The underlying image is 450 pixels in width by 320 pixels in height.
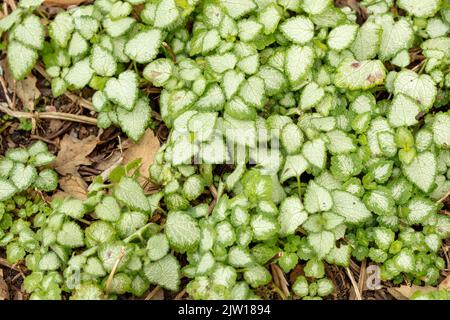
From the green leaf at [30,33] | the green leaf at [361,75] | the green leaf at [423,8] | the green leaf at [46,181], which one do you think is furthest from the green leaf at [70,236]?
the green leaf at [423,8]

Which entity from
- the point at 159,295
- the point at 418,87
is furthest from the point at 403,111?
the point at 159,295

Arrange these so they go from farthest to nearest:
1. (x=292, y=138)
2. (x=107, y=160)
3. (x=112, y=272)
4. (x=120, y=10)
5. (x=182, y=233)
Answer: (x=107, y=160) < (x=120, y=10) < (x=292, y=138) < (x=182, y=233) < (x=112, y=272)

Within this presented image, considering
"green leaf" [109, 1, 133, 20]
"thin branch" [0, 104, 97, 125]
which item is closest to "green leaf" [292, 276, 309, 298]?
"thin branch" [0, 104, 97, 125]

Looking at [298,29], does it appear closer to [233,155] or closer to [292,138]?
[292,138]

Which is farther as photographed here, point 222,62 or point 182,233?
point 222,62

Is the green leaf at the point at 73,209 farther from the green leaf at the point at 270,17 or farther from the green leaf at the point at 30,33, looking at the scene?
the green leaf at the point at 270,17

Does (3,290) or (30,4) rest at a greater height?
(30,4)

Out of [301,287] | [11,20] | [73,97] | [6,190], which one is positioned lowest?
[301,287]
